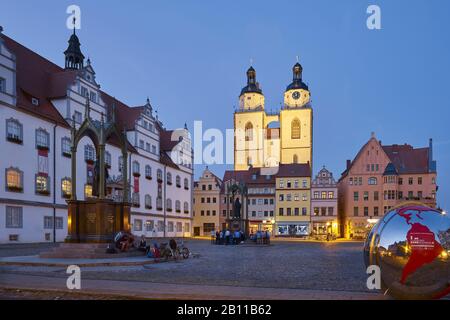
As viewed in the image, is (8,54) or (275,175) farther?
(275,175)

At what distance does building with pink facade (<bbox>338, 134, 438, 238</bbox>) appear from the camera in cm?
7281

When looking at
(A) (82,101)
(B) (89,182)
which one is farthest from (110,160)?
(A) (82,101)

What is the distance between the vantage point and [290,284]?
11.9m

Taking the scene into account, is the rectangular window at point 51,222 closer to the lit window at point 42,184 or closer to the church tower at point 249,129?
the lit window at point 42,184

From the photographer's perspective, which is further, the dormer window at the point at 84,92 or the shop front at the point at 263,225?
the shop front at the point at 263,225

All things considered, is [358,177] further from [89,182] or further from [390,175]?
[89,182]

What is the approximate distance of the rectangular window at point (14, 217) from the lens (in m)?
35.7

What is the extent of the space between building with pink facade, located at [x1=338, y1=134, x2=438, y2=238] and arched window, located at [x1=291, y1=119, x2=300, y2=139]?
27.9m

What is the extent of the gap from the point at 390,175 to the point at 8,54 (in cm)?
5780

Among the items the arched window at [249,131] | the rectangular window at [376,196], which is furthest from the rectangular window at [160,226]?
the arched window at [249,131]

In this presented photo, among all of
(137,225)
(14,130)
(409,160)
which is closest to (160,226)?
(137,225)

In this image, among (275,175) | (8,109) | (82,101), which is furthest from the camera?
(275,175)

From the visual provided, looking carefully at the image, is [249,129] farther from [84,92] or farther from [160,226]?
[84,92]

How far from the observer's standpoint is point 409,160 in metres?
74.8
